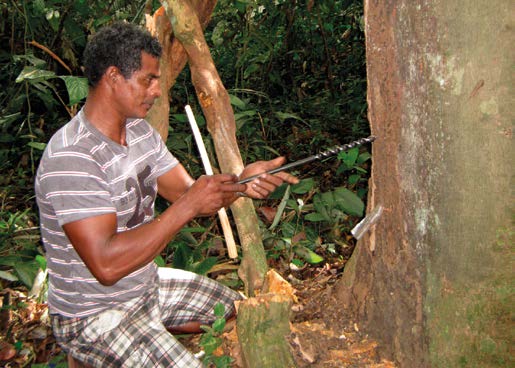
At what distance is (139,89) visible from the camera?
1.93 m

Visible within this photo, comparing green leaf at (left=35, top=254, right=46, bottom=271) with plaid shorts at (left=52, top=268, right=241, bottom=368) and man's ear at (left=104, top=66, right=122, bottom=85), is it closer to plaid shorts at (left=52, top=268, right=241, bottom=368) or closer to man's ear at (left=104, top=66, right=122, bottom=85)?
plaid shorts at (left=52, top=268, right=241, bottom=368)

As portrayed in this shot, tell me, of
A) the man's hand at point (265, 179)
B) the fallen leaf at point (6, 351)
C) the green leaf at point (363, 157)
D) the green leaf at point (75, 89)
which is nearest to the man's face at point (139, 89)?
the man's hand at point (265, 179)

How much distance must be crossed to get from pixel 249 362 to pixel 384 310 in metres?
0.53

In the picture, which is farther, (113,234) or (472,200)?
(113,234)

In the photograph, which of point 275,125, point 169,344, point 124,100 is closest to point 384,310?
point 169,344

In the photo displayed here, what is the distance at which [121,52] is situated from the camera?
1.89 m

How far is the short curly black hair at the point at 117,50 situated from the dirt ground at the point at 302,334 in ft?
3.77

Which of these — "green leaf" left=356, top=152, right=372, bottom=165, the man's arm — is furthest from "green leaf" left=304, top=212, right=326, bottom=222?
the man's arm

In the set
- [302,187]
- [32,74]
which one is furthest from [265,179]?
[32,74]

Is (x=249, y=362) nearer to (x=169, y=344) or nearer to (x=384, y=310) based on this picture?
(x=169, y=344)

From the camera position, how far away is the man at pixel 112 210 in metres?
1.78

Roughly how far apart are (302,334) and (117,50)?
48.7 inches

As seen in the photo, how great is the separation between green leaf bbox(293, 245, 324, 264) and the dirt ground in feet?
0.22

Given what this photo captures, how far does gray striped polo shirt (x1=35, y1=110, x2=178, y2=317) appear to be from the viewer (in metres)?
1.79
